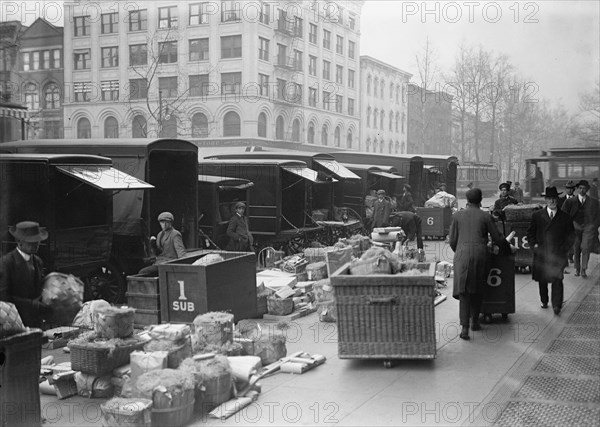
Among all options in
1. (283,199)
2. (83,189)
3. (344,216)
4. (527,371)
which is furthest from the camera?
(344,216)

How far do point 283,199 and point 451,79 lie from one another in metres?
8.23

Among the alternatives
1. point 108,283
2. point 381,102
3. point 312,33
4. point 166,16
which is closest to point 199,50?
point 166,16

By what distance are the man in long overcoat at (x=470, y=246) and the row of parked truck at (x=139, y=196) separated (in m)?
4.98

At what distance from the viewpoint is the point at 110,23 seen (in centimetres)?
1222

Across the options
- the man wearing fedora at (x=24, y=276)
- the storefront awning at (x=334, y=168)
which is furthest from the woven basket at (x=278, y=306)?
the storefront awning at (x=334, y=168)

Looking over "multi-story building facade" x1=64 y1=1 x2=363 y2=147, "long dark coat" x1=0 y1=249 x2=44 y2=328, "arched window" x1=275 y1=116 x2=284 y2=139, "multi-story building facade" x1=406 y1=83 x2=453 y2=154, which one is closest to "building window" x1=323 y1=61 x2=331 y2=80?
"multi-story building facade" x1=64 y1=1 x2=363 y2=147

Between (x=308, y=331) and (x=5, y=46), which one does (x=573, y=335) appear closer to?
(x=308, y=331)

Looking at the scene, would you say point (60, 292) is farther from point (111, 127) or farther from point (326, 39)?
point (111, 127)

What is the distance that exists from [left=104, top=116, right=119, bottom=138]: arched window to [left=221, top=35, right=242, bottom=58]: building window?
10.8 ft

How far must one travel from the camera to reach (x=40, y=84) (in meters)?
13.3

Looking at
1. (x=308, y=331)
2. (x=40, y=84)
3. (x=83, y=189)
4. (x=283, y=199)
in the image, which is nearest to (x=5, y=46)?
(x=40, y=84)

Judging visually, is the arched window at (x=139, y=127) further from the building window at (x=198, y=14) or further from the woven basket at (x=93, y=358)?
the woven basket at (x=93, y=358)

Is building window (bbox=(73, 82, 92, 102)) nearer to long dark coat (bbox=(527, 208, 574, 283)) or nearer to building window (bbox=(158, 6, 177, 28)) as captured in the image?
building window (bbox=(158, 6, 177, 28))

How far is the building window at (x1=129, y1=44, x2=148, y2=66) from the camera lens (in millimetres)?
12539
